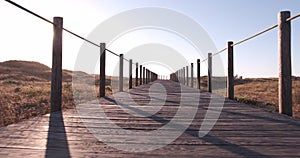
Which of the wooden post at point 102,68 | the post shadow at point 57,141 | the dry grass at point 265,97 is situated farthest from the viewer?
the dry grass at point 265,97

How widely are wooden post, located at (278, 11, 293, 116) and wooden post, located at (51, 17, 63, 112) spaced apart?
96.8 inches

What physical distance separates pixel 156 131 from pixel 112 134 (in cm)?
35

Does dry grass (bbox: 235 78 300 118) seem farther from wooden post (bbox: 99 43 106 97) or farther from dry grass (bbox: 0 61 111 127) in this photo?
dry grass (bbox: 0 61 111 127)

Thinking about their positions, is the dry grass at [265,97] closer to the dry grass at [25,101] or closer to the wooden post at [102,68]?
the wooden post at [102,68]

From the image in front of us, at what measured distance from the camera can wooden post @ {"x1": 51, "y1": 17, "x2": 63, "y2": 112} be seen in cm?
305

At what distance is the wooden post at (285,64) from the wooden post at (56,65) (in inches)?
96.8

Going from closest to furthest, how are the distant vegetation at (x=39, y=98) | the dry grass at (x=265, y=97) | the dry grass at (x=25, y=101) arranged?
the dry grass at (x=25, y=101)
the distant vegetation at (x=39, y=98)
the dry grass at (x=265, y=97)

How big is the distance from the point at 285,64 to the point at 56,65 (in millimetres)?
2523

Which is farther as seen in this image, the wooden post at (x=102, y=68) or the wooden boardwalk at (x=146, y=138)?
the wooden post at (x=102, y=68)

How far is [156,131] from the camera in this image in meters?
2.13

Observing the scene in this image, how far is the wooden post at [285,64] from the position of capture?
9.42 feet

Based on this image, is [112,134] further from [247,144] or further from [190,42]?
[190,42]

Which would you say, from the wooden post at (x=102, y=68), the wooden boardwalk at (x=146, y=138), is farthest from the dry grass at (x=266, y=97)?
the wooden boardwalk at (x=146, y=138)

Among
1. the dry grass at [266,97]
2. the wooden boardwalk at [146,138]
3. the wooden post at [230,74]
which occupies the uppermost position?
the wooden post at [230,74]
